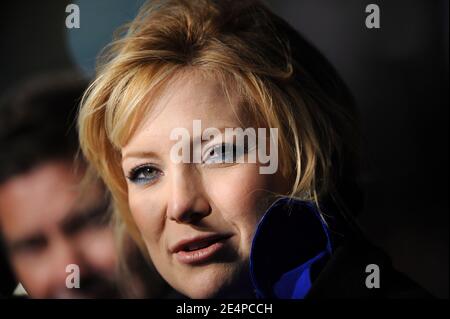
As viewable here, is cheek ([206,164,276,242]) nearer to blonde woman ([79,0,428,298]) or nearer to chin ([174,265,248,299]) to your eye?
blonde woman ([79,0,428,298])

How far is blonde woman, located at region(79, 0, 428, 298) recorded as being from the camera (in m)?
1.43

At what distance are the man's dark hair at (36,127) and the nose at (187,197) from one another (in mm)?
381

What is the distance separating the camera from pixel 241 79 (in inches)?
56.5

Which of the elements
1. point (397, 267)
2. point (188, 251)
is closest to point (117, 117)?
point (188, 251)

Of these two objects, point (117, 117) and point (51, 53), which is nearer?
point (117, 117)

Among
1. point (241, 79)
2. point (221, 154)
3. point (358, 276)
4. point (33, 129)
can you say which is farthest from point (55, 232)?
point (358, 276)

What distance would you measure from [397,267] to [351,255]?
0.86 feet

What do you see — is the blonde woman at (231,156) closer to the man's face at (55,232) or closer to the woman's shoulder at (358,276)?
the woman's shoulder at (358,276)

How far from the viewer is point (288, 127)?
1.46 metres

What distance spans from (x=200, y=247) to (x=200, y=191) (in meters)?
0.15

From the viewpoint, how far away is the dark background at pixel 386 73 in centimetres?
159

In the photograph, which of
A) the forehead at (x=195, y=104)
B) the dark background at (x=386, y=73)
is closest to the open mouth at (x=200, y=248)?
the forehead at (x=195, y=104)

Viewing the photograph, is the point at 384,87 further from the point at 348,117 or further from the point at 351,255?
the point at 351,255
